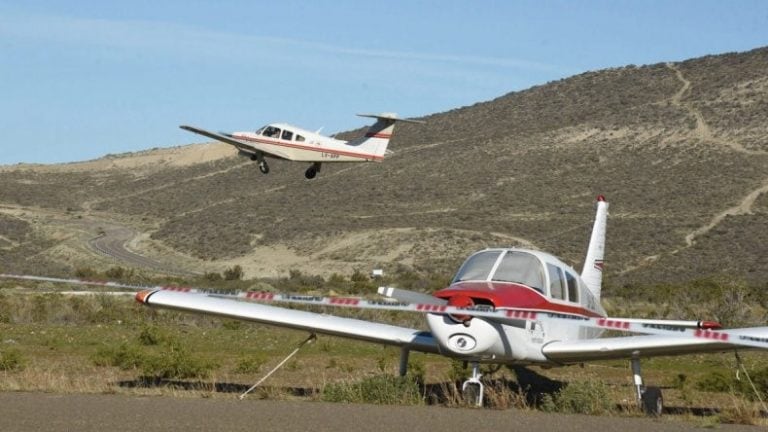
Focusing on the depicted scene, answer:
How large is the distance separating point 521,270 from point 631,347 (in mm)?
1537

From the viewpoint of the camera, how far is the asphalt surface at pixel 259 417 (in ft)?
35.2

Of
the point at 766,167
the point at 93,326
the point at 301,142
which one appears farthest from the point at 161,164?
the point at 93,326

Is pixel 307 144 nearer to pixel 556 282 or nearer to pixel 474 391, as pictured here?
pixel 556 282

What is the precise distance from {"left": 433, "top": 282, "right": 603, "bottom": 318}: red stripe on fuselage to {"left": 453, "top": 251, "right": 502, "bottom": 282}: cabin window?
245mm

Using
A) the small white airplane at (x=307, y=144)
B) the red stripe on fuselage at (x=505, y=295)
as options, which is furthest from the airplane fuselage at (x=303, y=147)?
the red stripe on fuselage at (x=505, y=295)

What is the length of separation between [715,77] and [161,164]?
65.6 meters

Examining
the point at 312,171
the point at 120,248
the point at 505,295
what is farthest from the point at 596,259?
the point at 120,248

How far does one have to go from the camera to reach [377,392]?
1391 cm

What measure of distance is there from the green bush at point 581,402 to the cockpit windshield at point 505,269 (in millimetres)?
1469

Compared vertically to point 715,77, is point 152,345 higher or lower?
lower

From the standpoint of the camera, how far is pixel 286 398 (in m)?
14.1

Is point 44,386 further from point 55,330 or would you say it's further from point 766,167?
point 766,167

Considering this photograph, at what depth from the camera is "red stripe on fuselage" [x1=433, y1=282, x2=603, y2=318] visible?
43.7ft

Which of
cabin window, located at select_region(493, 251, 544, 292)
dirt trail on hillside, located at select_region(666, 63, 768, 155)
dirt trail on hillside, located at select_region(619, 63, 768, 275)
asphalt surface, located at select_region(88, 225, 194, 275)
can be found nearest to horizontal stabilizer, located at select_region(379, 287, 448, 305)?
cabin window, located at select_region(493, 251, 544, 292)
